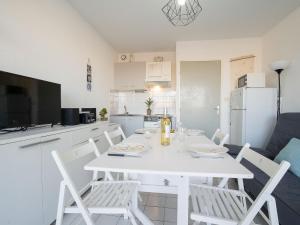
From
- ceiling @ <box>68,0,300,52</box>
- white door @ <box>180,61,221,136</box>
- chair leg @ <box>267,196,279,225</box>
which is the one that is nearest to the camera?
chair leg @ <box>267,196,279,225</box>

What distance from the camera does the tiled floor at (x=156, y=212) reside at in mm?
1679

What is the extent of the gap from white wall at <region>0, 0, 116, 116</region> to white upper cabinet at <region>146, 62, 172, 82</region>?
1.16 m

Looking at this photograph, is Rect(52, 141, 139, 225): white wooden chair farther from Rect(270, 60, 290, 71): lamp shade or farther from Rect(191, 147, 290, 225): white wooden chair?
Rect(270, 60, 290, 71): lamp shade

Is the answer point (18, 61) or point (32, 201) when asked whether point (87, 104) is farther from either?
point (32, 201)

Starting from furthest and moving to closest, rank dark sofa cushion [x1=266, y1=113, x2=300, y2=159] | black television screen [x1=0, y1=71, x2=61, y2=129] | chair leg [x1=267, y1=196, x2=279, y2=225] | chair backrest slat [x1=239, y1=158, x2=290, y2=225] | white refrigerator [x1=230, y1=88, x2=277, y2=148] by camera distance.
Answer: white refrigerator [x1=230, y1=88, x2=277, y2=148], dark sofa cushion [x1=266, y1=113, x2=300, y2=159], black television screen [x1=0, y1=71, x2=61, y2=129], chair leg [x1=267, y1=196, x2=279, y2=225], chair backrest slat [x1=239, y1=158, x2=290, y2=225]

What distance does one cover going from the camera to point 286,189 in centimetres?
152

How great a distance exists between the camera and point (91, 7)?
8.64ft

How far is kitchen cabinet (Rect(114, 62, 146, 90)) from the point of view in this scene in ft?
14.2

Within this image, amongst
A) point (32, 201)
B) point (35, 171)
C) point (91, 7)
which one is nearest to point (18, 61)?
point (35, 171)

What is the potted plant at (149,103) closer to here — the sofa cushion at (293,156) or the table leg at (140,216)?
the sofa cushion at (293,156)

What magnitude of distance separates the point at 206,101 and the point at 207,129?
0.60 m

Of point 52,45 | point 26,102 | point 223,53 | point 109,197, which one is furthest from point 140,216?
point 223,53

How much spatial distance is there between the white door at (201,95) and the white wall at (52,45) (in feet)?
5.93

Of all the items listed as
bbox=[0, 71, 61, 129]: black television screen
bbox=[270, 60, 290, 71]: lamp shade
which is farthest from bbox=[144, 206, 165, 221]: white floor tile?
bbox=[270, 60, 290, 71]: lamp shade
